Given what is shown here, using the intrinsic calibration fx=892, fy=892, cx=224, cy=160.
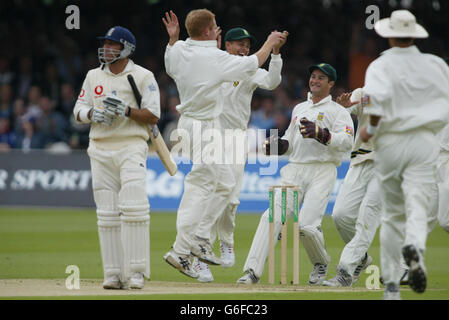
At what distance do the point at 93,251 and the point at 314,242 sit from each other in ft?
14.0

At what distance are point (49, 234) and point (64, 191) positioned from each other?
4.43 metres

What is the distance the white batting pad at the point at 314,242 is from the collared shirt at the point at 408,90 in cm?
235

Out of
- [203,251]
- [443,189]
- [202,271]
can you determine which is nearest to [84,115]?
[203,251]

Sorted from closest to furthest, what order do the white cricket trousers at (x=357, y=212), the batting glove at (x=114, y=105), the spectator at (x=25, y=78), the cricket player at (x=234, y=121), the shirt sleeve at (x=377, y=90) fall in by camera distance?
the shirt sleeve at (x=377, y=90) < the batting glove at (x=114, y=105) < the white cricket trousers at (x=357, y=212) < the cricket player at (x=234, y=121) < the spectator at (x=25, y=78)

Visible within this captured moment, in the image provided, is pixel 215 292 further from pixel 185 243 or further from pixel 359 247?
pixel 359 247

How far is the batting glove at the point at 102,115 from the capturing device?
773 cm

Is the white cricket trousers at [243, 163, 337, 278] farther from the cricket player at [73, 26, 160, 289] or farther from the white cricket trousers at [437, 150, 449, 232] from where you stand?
the cricket player at [73, 26, 160, 289]

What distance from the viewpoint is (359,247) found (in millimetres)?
8727

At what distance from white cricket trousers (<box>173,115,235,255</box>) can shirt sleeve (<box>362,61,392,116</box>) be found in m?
2.42

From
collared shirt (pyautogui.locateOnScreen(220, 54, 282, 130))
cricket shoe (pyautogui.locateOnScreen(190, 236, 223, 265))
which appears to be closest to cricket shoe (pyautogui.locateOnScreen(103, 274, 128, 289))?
cricket shoe (pyautogui.locateOnScreen(190, 236, 223, 265))

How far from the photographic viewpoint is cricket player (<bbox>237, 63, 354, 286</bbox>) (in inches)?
354

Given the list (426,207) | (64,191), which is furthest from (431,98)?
(64,191)

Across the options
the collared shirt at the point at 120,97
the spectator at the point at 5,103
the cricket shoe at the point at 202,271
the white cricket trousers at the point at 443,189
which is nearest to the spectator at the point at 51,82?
the spectator at the point at 5,103

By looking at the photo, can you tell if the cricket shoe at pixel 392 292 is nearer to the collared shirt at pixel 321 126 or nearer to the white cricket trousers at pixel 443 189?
the collared shirt at pixel 321 126
